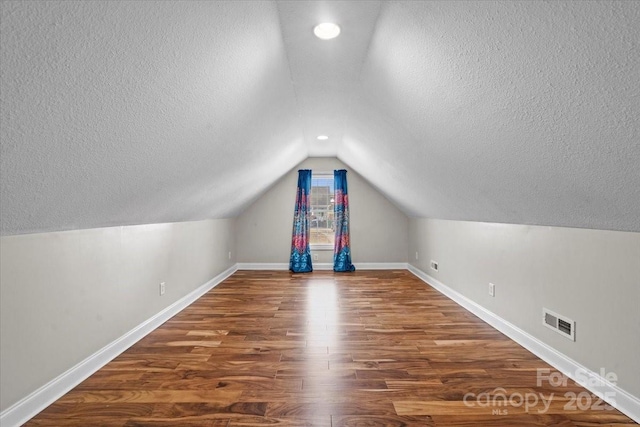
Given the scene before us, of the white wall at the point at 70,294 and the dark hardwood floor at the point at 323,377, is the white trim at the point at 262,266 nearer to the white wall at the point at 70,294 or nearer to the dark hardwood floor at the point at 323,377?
the dark hardwood floor at the point at 323,377

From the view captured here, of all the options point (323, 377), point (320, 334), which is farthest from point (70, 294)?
point (320, 334)

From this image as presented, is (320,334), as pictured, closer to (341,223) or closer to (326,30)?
(326,30)

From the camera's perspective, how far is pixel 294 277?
5.52 m

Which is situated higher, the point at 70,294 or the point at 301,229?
the point at 301,229

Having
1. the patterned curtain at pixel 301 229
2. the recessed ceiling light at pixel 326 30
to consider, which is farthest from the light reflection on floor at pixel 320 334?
the recessed ceiling light at pixel 326 30

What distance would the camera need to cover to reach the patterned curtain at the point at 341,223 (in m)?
6.10

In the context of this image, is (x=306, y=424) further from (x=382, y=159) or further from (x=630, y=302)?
(x=382, y=159)

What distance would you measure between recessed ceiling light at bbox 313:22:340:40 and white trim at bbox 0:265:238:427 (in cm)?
253

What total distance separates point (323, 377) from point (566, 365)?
1.61 metres

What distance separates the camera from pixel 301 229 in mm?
6125

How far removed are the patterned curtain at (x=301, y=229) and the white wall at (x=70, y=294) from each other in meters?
2.90

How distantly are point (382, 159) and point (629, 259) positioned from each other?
2.46 meters

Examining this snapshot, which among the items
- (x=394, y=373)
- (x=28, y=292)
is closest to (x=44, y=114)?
(x=28, y=292)

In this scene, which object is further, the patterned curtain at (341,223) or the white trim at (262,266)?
the white trim at (262,266)
